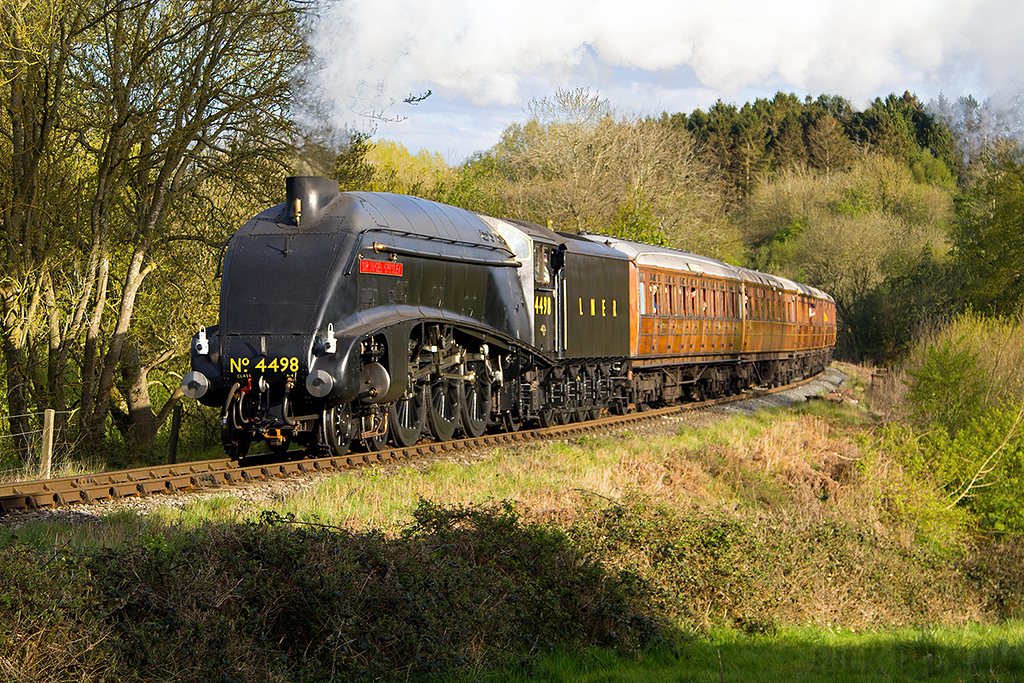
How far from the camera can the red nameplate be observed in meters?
12.4

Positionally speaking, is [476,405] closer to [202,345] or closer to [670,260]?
[202,345]

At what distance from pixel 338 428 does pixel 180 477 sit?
86.9 inches

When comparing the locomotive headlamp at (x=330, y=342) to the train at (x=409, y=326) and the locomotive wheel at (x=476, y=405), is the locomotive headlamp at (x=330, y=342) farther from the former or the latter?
the locomotive wheel at (x=476, y=405)

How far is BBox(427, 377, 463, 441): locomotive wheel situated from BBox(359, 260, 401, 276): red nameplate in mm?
2067

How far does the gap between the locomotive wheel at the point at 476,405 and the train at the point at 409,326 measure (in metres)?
0.03

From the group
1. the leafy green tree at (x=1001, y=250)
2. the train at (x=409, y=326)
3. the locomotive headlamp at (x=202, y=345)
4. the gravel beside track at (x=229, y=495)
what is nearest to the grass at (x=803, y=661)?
the gravel beside track at (x=229, y=495)

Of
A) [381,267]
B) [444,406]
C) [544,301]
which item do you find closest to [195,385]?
[381,267]

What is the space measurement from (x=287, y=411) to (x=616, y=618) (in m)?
4.99

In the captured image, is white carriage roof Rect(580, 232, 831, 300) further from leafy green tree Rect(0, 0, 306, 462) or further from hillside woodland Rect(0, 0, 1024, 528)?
leafy green tree Rect(0, 0, 306, 462)

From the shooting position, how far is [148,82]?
59.7ft

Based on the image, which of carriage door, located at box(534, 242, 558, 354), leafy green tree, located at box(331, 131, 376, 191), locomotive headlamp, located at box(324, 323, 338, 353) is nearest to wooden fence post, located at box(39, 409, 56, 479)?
locomotive headlamp, located at box(324, 323, 338, 353)

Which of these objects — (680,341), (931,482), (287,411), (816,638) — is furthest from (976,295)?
(287,411)

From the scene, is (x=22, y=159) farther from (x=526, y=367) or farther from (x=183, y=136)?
(x=526, y=367)

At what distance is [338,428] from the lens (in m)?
12.4
